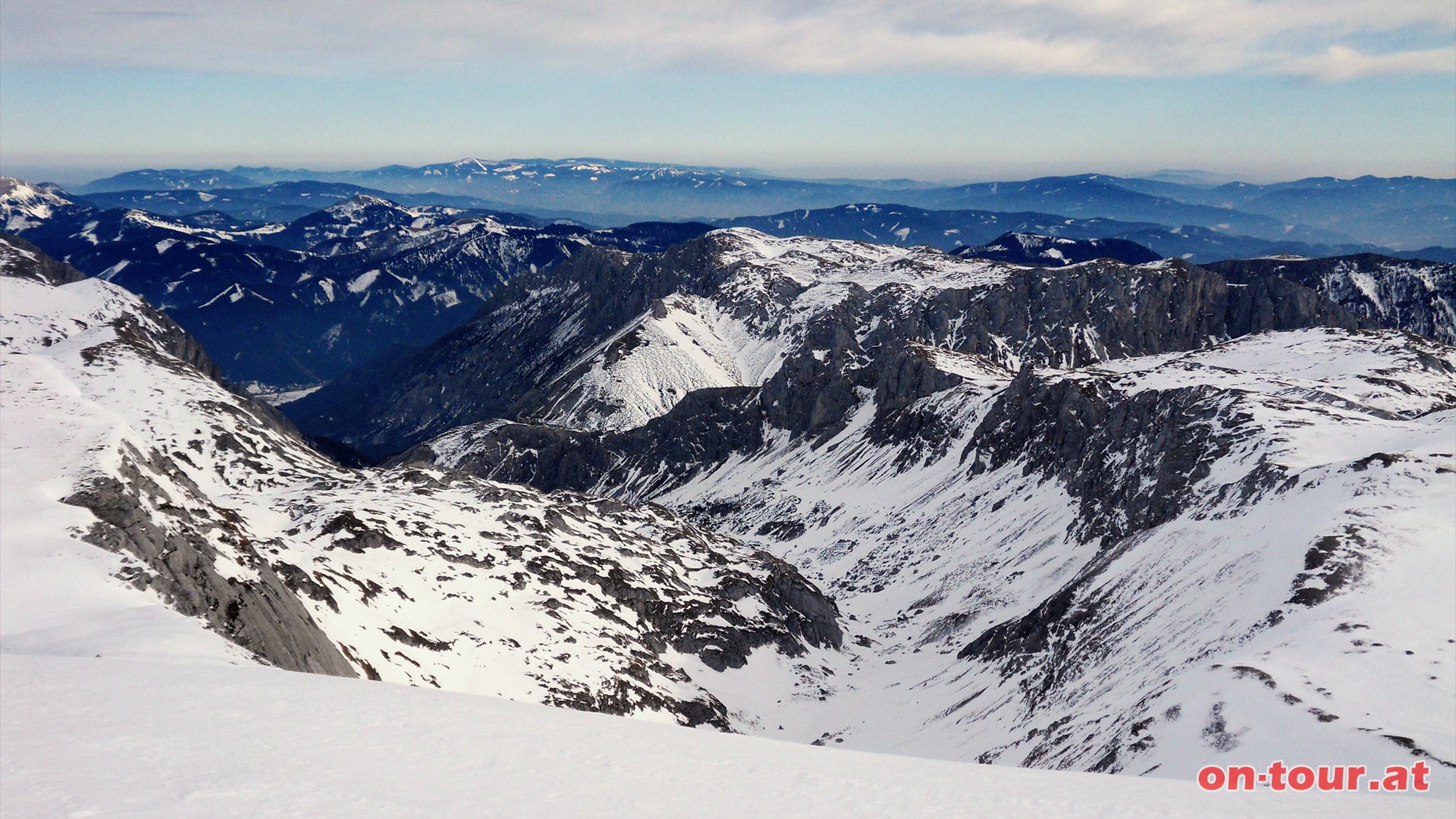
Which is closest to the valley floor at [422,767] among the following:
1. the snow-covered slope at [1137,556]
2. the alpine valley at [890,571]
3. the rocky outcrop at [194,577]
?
the alpine valley at [890,571]

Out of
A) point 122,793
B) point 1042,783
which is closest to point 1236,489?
point 1042,783

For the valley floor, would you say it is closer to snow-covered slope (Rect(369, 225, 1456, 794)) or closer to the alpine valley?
the alpine valley

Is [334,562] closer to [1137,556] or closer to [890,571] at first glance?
[1137,556]

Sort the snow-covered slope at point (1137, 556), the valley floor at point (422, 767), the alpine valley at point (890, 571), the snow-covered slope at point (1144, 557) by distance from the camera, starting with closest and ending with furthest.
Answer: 1. the valley floor at point (422, 767)
2. the alpine valley at point (890, 571)
3. the snow-covered slope at point (1144, 557)
4. the snow-covered slope at point (1137, 556)

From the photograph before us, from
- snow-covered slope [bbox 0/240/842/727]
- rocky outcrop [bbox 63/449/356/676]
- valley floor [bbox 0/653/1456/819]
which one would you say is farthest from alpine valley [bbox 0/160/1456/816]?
valley floor [bbox 0/653/1456/819]

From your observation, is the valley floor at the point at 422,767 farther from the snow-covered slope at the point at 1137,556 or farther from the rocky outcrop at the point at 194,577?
the snow-covered slope at the point at 1137,556

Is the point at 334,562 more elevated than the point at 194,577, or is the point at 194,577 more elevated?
the point at 194,577

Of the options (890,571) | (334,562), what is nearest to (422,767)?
(334,562)

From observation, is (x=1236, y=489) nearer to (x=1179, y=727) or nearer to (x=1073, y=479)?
(x=1073, y=479)
